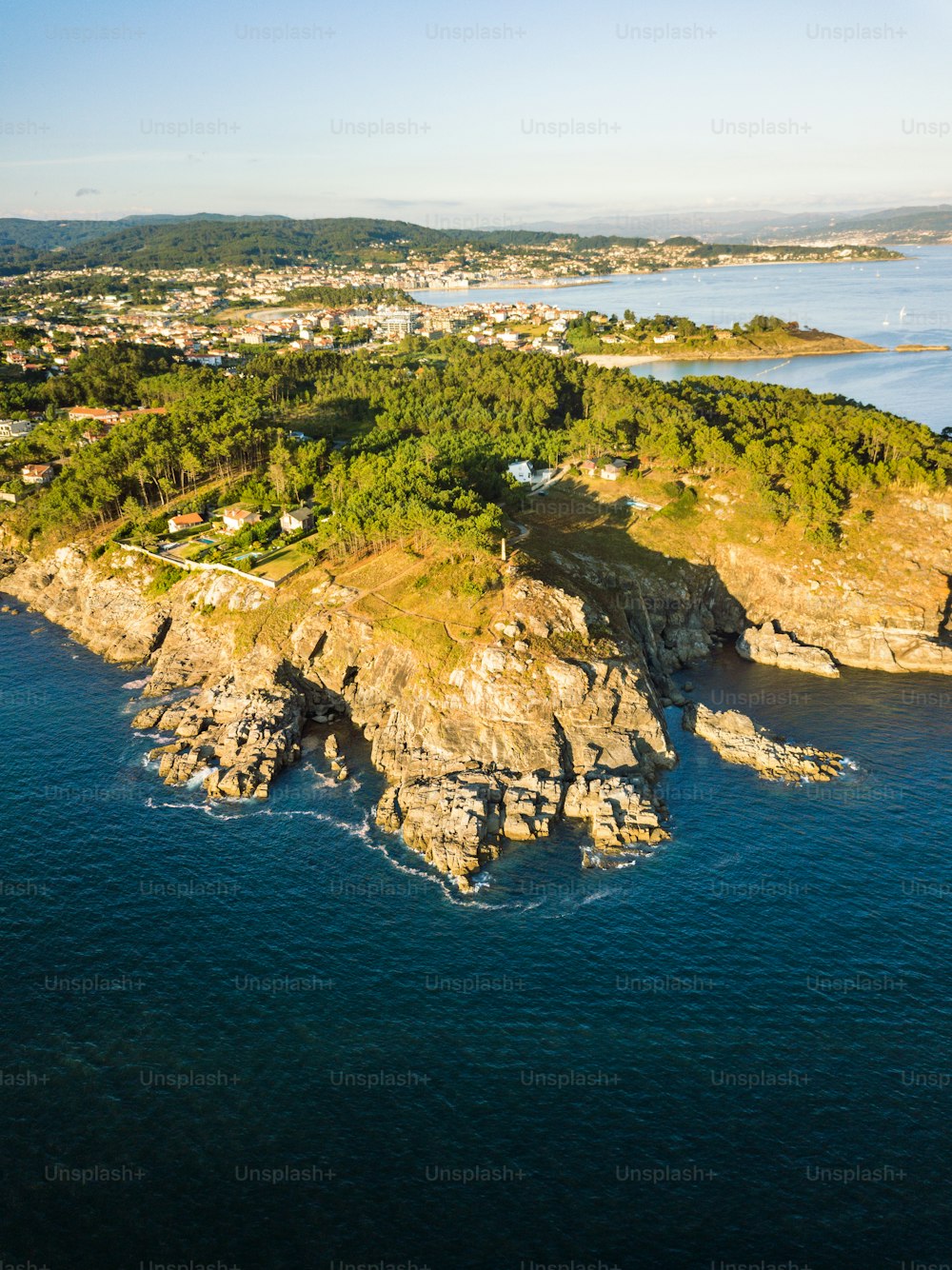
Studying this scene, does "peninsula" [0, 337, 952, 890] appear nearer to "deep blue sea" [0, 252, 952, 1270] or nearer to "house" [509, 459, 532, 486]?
"house" [509, 459, 532, 486]

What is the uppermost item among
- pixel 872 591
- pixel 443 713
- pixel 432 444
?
pixel 432 444

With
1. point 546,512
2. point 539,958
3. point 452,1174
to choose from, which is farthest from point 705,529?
point 452,1174

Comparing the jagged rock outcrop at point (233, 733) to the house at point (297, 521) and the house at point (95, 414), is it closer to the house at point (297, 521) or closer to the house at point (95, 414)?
the house at point (297, 521)

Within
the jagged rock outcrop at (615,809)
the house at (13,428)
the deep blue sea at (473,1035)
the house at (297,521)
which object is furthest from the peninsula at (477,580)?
the house at (13,428)

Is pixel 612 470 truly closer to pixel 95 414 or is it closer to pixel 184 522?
pixel 184 522

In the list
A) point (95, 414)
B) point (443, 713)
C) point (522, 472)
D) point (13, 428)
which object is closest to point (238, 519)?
point (522, 472)

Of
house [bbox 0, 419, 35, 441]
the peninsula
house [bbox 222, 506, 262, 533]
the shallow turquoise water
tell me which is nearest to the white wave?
the peninsula
